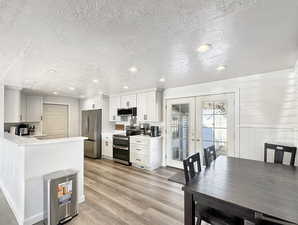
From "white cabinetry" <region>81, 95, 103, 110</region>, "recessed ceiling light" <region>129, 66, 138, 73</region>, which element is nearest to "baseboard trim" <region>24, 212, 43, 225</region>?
"recessed ceiling light" <region>129, 66, 138, 73</region>

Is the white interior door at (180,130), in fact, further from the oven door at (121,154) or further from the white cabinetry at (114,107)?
the white cabinetry at (114,107)

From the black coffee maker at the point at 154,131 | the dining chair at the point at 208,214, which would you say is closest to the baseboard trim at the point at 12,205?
the dining chair at the point at 208,214

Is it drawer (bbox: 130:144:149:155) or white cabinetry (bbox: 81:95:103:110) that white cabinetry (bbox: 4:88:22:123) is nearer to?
white cabinetry (bbox: 81:95:103:110)

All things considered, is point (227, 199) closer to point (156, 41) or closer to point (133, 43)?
point (156, 41)

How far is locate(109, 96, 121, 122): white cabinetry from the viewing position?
5.42 metres

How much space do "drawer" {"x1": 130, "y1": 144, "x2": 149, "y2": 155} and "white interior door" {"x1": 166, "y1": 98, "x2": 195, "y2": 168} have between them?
69cm

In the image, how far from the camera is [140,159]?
4.39m

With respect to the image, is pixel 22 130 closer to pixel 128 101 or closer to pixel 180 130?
pixel 128 101

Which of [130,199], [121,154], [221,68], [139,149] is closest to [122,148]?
[121,154]

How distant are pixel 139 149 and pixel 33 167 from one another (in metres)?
2.72

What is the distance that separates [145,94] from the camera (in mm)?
4656

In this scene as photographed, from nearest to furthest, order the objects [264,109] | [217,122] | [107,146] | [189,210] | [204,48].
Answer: [189,210]
[204,48]
[264,109]
[217,122]
[107,146]

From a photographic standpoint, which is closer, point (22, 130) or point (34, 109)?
point (22, 130)

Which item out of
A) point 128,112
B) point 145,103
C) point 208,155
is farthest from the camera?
point 128,112
